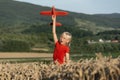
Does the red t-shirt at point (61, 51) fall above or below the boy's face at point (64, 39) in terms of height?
below

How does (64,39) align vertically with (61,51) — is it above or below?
above

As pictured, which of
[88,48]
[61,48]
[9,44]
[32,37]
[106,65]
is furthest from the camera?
[32,37]

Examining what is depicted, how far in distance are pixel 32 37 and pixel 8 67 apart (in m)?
104

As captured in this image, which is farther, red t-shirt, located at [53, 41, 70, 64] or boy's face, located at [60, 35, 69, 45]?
red t-shirt, located at [53, 41, 70, 64]

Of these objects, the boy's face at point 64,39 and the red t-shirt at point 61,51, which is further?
the red t-shirt at point 61,51

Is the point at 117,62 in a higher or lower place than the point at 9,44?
higher

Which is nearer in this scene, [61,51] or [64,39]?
[64,39]

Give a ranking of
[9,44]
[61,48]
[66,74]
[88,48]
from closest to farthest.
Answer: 1. [66,74]
2. [61,48]
3. [9,44]
4. [88,48]

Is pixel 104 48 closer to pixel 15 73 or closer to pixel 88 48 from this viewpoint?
pixel 88 48

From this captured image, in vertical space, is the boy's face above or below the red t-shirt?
above

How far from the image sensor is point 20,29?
184875mm

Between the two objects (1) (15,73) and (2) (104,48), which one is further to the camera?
(2) (104,48)

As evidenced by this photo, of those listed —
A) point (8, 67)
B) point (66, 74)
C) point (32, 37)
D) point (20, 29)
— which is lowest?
point (20, 29)

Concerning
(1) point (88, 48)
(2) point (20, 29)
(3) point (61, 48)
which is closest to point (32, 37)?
(1) point (88, 48)
